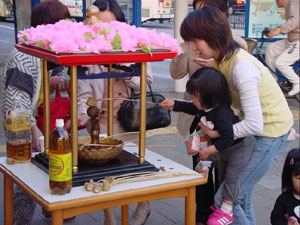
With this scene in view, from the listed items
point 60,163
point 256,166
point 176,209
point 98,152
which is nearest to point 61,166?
point 60,163

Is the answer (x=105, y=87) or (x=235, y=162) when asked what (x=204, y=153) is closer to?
(x=235, y=162)

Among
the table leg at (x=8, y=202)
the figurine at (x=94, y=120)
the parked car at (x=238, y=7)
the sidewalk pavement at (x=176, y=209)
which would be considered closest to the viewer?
the parked car at (x=238, y=7)

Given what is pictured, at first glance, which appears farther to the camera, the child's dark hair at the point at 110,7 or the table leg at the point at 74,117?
the child's dark hair at the point at 110,7

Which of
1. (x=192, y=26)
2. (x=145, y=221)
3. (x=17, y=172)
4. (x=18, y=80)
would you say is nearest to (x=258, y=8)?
(x=192, y=26)

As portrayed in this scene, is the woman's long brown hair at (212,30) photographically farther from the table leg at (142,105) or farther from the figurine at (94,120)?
the figurine at (94,120)

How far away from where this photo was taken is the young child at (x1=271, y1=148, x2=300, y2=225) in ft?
5.55

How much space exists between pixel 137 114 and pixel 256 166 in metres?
0.73

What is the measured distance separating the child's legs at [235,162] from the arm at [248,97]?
0.12 metres

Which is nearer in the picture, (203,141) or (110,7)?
(203,141)

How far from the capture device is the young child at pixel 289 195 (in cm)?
169

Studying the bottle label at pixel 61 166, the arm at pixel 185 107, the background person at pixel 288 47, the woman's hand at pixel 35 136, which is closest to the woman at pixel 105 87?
the woman's hand at pixel 35 136

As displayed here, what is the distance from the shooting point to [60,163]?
1645mm

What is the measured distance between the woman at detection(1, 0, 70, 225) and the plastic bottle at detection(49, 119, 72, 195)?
80cm

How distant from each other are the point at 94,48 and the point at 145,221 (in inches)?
61.6
